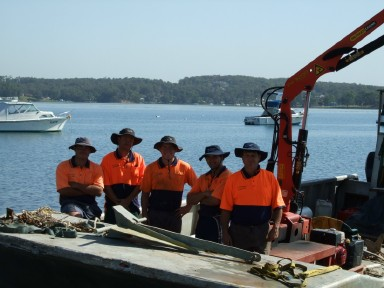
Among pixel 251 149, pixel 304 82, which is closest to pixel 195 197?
pixel 251 149

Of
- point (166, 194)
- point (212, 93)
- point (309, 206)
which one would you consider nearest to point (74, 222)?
point (166, 194)

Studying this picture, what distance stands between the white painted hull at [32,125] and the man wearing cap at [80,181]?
4802cm

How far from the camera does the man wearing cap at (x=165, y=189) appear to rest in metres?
8.43

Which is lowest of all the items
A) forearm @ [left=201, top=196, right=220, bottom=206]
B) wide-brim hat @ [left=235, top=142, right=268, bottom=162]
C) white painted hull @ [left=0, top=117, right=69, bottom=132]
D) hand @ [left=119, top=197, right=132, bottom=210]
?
white painted hull @ [left=0, top=117, right=69, bottom=132]

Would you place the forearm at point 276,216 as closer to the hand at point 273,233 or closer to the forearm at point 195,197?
the hand at point 273,233

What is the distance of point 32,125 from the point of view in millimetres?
55531

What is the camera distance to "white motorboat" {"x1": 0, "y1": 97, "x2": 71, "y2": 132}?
54.9m

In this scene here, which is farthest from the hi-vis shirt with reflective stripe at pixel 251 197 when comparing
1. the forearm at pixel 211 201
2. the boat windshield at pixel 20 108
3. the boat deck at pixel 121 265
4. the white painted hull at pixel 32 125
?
the boat windshield at pixel 20 108

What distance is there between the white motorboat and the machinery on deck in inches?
1883

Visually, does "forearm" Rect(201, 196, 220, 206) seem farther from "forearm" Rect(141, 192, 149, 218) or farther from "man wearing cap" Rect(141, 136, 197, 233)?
"forearm" Rect(141, 192, 149, 218)

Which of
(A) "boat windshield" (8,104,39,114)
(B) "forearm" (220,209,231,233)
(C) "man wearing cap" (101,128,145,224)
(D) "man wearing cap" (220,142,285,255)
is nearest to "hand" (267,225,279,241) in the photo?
(D) "man wearing cap" (220,142,285,255)

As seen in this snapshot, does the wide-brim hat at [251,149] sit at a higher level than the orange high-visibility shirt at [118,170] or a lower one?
higher

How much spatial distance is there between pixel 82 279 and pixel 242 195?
1.86 metres

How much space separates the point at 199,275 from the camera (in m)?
5.52
